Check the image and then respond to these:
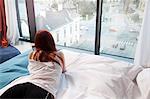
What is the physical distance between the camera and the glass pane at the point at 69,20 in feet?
8.65

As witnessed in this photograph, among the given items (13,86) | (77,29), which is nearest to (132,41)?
(77,29)

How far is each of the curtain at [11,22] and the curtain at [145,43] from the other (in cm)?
189

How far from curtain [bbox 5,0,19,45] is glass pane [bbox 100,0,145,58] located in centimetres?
138

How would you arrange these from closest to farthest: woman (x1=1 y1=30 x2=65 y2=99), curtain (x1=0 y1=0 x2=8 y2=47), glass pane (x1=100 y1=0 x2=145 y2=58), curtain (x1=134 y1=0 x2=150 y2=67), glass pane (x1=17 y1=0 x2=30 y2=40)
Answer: woman (x1=1 y1=30 x2=65 y2=99), curtain (x1=134 y1=0 x2=150 y2=67), glass pane (x1=100 y1=0 x2=145 y2=58), curtain (x1=0 y1=0 x2=8 y2=47), glass pane (x1=17 y1=0 x2=30 y2=40)

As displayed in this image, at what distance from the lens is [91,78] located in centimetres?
143

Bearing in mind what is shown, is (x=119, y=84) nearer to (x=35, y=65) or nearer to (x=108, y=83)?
(x=108, y=83)

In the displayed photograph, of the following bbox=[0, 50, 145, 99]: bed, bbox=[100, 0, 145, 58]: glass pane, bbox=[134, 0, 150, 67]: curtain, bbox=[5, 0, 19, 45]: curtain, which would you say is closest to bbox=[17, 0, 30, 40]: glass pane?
bbox=[5, 0, 19, 45]: curtain

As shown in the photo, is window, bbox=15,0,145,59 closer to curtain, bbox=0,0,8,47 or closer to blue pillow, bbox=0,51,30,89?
curtain, bbox=0,0,8,47

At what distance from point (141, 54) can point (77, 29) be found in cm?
110

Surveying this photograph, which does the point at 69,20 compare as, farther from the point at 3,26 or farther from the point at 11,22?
the point at 3,26

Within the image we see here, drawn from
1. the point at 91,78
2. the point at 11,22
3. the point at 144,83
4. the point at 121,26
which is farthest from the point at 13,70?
the point at 121,26

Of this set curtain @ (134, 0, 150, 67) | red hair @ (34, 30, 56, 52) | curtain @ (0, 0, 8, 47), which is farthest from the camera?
curtain @ (0, 0, 8, 47)

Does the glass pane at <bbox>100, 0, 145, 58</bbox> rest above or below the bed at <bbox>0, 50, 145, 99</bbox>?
above

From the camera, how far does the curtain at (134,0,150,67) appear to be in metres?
1.96
